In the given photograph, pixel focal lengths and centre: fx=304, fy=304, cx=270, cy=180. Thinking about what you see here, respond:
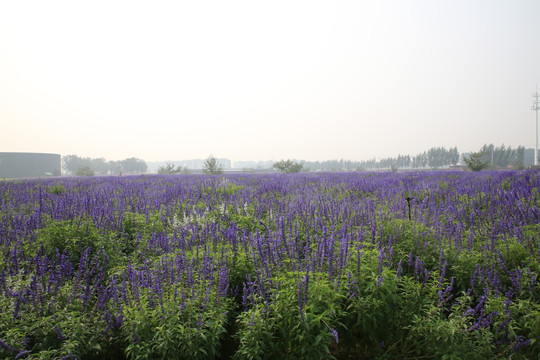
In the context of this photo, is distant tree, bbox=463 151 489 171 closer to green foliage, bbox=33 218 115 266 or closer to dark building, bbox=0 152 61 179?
green foliage, bbox=33 218 115 266

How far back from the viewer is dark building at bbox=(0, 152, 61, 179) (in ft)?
252

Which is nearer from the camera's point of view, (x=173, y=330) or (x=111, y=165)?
(x=173, y=330)

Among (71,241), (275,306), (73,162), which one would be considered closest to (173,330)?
→ (275,306)

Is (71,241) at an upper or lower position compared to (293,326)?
upper

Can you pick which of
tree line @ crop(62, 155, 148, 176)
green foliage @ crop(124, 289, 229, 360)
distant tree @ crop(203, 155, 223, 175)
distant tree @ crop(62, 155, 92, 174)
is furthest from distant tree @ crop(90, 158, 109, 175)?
green foliage @ crop(124, 289, 229, 360)

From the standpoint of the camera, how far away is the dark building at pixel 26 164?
252 feet

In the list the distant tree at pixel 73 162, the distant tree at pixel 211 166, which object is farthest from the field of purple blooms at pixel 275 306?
the distant tree at pixel 73 162

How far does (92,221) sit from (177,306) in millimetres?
3749

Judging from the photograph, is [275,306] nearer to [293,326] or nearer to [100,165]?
[293,326]

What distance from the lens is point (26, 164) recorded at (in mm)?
81812

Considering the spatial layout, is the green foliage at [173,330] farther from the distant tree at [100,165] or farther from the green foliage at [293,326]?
the distant tree at [100,165]

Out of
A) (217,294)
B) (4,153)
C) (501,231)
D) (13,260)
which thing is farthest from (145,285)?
(4,153)

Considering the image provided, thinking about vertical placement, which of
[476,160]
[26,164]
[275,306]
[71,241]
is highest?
[26,164]

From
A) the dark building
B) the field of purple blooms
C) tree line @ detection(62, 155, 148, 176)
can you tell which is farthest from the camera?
tree line @ detection(62, 155, 148, 176)
